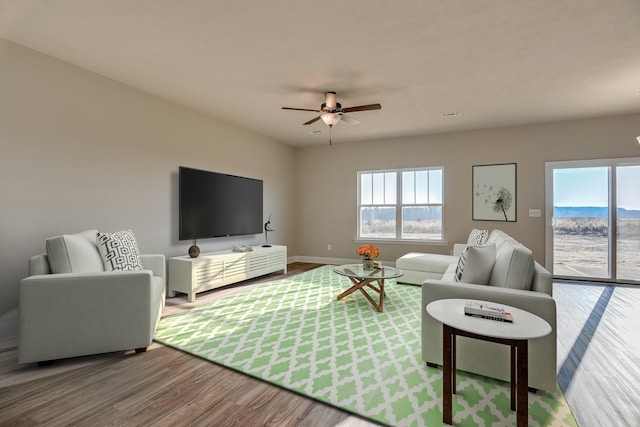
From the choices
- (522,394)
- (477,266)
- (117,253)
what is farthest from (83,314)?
(477,266)

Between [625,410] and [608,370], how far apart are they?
1.76 feet

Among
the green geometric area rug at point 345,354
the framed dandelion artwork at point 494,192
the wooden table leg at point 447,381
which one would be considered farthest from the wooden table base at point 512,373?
the framed dandelion artwork at point 494,192

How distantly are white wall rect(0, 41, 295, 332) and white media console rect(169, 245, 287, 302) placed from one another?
15.8 inches

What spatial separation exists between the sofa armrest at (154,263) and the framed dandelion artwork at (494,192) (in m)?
5.11

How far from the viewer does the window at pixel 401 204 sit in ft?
20.1

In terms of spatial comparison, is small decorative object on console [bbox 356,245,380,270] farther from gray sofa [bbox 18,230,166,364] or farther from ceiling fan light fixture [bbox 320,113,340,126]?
gray sofa [bbox 18,230,166,364]

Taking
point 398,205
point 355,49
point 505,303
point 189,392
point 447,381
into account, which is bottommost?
point 189,392

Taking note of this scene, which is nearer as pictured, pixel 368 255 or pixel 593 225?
pixel 368 255

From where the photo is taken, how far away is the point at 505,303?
6.64ft

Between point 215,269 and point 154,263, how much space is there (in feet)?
3.49

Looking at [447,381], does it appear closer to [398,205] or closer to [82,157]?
[82,157]

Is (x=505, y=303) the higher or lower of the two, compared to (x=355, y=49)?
lower

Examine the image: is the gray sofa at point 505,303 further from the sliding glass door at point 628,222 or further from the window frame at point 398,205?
the sliding glass door at point 628,222

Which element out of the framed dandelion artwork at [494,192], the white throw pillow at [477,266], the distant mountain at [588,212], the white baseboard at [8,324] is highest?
the framed dandelion artwork at [494,192]
